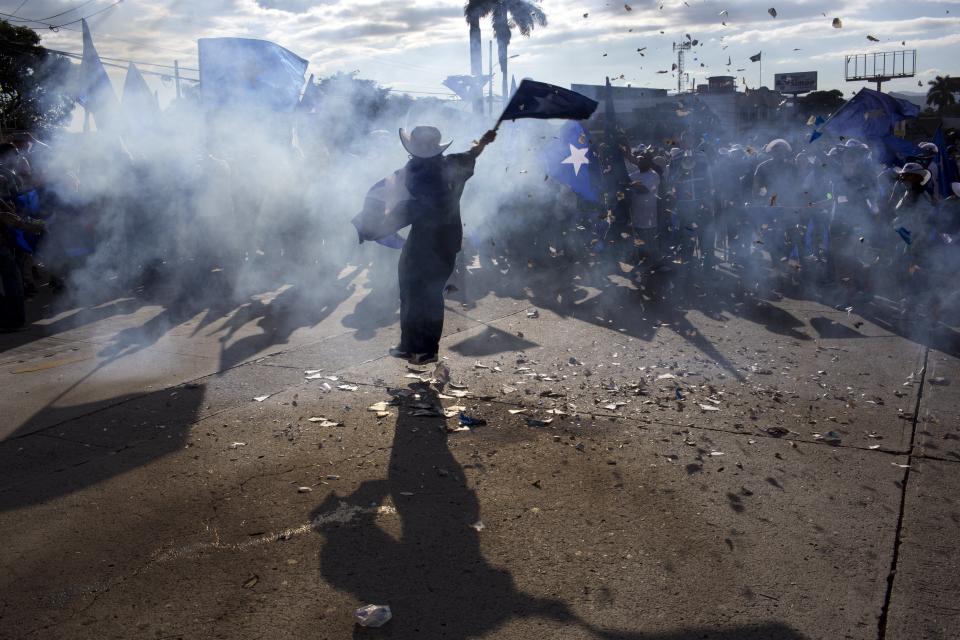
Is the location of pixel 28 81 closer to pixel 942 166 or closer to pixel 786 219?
pixel 786 219

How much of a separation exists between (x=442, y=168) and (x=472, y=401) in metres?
1.91

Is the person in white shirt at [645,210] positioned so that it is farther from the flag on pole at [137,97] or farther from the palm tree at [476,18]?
the palm tree at [476,18]

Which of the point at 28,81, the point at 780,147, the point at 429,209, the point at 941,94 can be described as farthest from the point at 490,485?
the point at 941,94

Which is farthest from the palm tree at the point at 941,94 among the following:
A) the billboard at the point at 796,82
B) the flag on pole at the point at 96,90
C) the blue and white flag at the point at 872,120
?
the flag on pole at the point at 96,90

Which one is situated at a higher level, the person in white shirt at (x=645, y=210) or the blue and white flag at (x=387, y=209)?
the blue and white flag at (x=387, y=209)

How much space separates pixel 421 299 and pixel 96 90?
900 cm

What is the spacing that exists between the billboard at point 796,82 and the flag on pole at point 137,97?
183 feet

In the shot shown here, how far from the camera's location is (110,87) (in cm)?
1311

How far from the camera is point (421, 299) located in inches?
267

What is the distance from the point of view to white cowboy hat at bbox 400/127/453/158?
21.2 ft

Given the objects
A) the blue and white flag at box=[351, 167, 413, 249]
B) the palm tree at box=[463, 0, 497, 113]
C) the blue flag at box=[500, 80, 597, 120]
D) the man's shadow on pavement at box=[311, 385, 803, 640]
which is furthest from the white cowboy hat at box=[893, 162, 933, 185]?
the palm tree at box=[463, 0, 497, 113]

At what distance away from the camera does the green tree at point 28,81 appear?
65.8 ft

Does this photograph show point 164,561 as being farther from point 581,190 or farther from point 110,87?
point 110,87

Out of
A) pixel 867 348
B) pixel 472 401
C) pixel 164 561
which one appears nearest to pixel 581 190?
pixel 867 348
